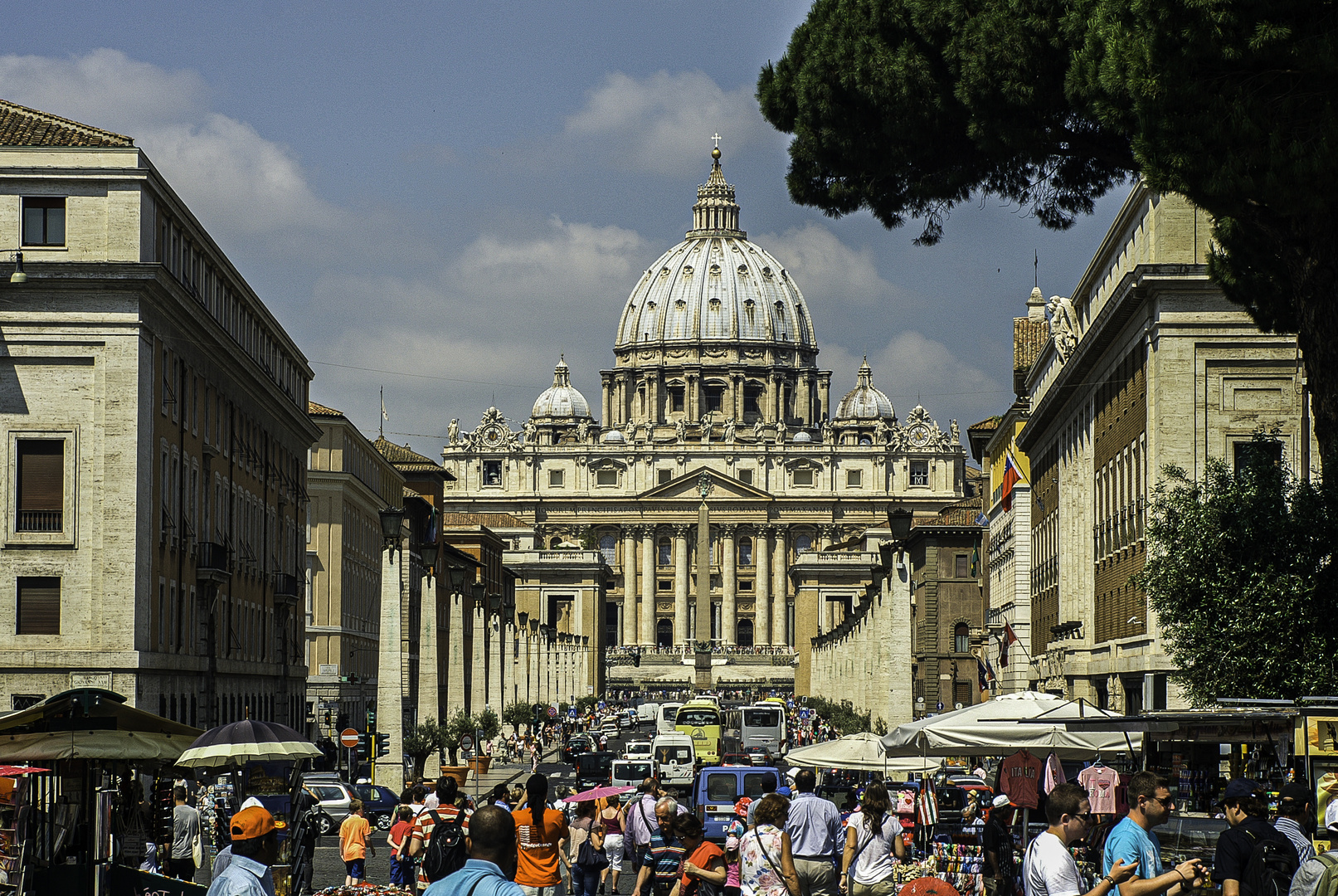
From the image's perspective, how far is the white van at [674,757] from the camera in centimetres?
4362

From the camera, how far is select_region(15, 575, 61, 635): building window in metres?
38.0

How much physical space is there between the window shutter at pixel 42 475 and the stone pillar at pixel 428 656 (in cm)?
725

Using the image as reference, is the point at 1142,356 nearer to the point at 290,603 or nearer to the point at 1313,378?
the point at 1313,378

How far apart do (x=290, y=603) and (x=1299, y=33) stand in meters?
45.8

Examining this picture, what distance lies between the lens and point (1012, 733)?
21844mm

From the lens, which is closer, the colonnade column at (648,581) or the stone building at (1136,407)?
the stone building at (1136,407)

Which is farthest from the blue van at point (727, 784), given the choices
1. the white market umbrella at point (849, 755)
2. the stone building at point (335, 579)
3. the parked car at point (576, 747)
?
the stone building at point (335, 579)

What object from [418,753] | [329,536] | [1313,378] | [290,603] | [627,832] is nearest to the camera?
[1313,378]

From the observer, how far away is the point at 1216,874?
41.5 ft

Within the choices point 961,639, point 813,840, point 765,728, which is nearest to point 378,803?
point 813,840

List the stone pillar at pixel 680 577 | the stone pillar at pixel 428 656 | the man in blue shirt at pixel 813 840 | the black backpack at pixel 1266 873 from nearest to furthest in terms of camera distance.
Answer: the black backpack at pixel 1266 873, the man in blue shirt at pixel 813 840, the stone pillar at pixel 428 656, the stone pillar at pixel 680 577

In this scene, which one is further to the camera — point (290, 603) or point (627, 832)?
point (290, 603)

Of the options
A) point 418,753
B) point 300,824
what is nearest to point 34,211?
point 418,753

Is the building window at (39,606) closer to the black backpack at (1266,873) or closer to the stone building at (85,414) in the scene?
the stone building at (85,414)
